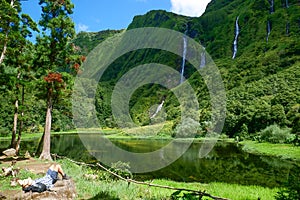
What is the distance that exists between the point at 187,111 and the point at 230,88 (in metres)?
26.7

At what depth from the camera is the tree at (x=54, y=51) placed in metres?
23.3

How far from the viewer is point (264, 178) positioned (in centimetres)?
2200

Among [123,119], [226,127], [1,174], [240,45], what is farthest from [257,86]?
[1,174]

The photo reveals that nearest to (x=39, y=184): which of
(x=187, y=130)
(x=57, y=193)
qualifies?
(x=57, y=193)

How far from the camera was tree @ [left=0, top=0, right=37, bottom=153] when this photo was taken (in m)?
18.5

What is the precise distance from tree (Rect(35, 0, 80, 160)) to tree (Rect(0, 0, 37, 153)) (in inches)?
55.7

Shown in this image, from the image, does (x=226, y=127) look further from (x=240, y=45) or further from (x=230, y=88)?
(x=240, y=45)

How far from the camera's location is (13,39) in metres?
19.9

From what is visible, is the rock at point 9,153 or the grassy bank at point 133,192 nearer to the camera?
the grassy bank at point 133,192

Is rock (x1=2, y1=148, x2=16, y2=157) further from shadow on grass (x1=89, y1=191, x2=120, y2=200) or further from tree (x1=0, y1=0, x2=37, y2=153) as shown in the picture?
shadow on grass (x1=89, y1=191, x2=120, y2=200)

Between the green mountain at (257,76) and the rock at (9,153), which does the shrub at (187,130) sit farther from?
the rock at (9,153)

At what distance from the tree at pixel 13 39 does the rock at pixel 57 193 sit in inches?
443

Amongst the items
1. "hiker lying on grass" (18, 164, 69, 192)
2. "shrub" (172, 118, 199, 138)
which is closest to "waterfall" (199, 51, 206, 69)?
"shrub" (172, 118, 199, 138)

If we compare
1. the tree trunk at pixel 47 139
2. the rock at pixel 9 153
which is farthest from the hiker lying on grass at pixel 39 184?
the rock at pixel 9 153
